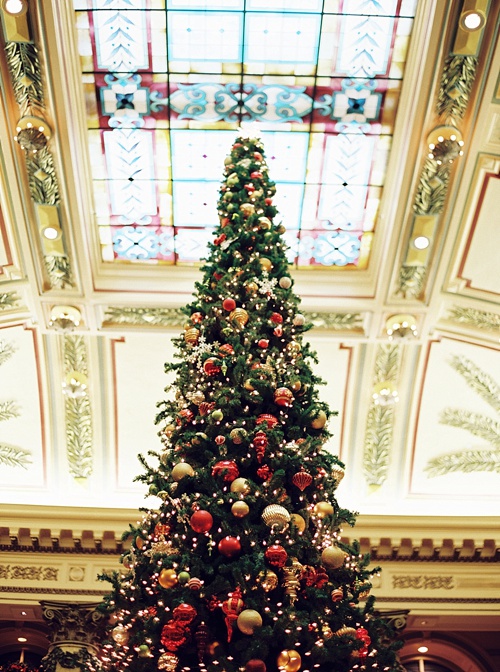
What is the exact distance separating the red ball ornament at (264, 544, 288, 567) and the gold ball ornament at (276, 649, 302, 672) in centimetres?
38

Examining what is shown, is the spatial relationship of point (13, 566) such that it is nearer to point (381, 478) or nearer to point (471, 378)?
point (381, 478)

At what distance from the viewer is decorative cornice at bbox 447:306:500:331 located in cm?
912

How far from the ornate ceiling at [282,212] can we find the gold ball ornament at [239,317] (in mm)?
4266

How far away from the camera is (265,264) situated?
492 centimetres

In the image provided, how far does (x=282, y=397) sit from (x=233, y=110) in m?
5.37

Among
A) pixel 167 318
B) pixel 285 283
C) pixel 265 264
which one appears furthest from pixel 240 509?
pixel 167 318

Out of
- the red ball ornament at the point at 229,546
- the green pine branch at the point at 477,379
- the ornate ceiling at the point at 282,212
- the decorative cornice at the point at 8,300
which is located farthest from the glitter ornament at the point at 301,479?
the green pine branch at the point at 477,379

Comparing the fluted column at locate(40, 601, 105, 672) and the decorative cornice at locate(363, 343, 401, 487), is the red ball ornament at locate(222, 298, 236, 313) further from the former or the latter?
the decorative cornice at locate(363, 343, 401, 487)

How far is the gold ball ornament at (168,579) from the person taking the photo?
3.13 m

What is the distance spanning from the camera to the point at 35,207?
8.23m

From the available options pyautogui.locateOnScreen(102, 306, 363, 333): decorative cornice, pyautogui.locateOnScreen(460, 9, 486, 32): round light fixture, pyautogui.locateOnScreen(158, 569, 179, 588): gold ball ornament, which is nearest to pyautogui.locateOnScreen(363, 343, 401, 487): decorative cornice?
pyautogui.locateOnScreen(102, 306, 363, 333): decorative cornice

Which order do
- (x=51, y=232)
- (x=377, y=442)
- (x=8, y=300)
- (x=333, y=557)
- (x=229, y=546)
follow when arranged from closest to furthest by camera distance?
1. (x=229, y=546)
2. (x=333, y=557)
3. (x=51, y=232)
4. (x=8, y=300)
5. (x=377, y=442)

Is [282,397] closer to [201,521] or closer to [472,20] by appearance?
[201,521]

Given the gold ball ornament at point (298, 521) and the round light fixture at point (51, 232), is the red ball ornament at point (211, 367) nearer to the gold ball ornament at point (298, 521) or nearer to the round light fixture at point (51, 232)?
the gold ball ornament at point (298, 521)
